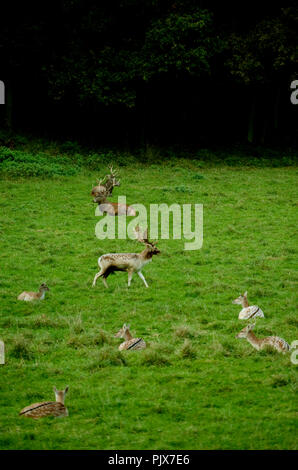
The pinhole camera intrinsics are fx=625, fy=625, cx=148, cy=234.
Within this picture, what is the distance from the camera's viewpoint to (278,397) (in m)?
8.77

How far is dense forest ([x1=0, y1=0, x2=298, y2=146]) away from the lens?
2864 cm

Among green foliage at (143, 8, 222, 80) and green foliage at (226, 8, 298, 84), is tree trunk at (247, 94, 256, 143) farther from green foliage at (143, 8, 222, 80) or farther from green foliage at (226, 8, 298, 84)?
green foliage at (143, 8, 222, 80)

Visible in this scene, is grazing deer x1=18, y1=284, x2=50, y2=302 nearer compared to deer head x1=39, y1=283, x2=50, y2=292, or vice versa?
grazing deer x1=18, y1=284, x2=50, y2=302

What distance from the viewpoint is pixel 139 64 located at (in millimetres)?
28438

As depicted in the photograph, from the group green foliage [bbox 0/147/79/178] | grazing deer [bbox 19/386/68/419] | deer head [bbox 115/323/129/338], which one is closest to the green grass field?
grazing deer [bbox 19/386/68/419]

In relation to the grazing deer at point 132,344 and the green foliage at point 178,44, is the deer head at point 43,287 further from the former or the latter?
the green foliage at point 178,44

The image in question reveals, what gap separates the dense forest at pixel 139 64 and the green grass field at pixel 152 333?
9.41 m

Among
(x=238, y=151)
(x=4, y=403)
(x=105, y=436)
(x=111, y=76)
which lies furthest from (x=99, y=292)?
(x=238, y=151)

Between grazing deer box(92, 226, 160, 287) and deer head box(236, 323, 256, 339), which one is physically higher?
grazing deer box(92, 226, 160, 287)

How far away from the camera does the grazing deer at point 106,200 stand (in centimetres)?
2050

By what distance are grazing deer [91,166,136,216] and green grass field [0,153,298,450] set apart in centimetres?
41

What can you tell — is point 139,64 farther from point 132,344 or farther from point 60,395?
point 60,395

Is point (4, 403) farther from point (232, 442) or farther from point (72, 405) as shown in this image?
point (232, 442)

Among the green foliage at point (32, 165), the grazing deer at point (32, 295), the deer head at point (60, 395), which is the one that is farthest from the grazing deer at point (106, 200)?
the deer head at point (60, 395)
